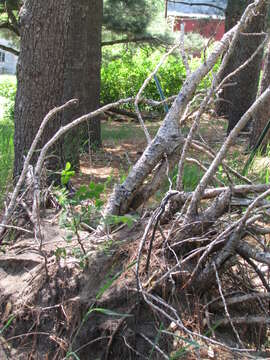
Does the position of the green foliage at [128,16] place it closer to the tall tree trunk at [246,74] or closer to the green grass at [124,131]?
→ the green grass at [124,131]

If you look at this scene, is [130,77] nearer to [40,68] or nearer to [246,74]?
[246,74]

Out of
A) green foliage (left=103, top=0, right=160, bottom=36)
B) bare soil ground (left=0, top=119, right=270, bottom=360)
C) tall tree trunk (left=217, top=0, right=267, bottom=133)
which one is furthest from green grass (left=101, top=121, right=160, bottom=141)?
bare soil ground (left=0, top=119, right=270, bottom=360)

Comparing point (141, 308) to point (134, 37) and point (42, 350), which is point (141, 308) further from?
point (134, 37)

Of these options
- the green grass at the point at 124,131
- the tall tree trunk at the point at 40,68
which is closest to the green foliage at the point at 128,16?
the green grass at the point at 124,131

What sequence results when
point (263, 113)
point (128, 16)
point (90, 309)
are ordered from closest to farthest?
point (90, 309)
point (263, 113)
point (128, 16)

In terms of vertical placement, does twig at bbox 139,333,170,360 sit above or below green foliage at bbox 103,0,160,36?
below

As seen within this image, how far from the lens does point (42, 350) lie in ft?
8.82

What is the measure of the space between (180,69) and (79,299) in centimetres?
1311

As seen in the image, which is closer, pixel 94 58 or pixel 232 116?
pixel 94 58

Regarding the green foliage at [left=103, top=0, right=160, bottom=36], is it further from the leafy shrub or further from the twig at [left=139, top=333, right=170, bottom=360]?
the twig at [left=139, top=333, right=170, bottom=360]

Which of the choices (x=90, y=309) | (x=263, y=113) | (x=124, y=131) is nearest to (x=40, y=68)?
(x=90, y=309)

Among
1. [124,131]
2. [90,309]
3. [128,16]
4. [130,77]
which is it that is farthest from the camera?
[130,77]

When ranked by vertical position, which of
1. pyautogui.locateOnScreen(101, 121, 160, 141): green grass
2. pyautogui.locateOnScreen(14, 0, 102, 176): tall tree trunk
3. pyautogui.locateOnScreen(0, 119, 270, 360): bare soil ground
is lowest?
pyautogui.locateOnScreen(101, 121, 160, 141): green grass

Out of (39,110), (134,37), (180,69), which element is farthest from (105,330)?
(180,69)
